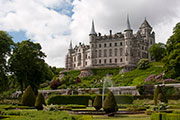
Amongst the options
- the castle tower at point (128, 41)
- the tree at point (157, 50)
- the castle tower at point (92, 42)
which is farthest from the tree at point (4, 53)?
the tree at point (157, 50)

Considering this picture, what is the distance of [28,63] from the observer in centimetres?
3662

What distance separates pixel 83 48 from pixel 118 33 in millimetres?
13667

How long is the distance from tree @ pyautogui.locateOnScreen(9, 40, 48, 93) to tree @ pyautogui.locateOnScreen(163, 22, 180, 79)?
20439 millimetres

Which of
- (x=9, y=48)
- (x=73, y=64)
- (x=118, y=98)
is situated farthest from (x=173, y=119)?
(x=73, y=64)

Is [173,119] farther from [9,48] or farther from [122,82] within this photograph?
[122,82]

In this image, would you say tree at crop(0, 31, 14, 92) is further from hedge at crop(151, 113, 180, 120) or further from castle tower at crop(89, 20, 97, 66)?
castle tower at crop(89, 20, 97, 66)

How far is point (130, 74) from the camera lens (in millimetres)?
59375

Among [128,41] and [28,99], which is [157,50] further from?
[28,99]

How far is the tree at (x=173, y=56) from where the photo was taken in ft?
111

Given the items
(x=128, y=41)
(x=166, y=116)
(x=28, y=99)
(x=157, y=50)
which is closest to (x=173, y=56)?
(x=28, y=99)

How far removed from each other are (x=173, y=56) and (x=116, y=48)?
136ft

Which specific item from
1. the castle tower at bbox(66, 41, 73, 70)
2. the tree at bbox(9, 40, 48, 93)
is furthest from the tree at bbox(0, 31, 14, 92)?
the castle tower at bbox(66, 41, 73, 70)

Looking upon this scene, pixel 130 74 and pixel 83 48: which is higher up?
pixel 83 48

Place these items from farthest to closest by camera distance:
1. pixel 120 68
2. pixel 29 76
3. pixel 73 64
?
pixel 73 64 < pixel 120 68 < pixel 29 76
